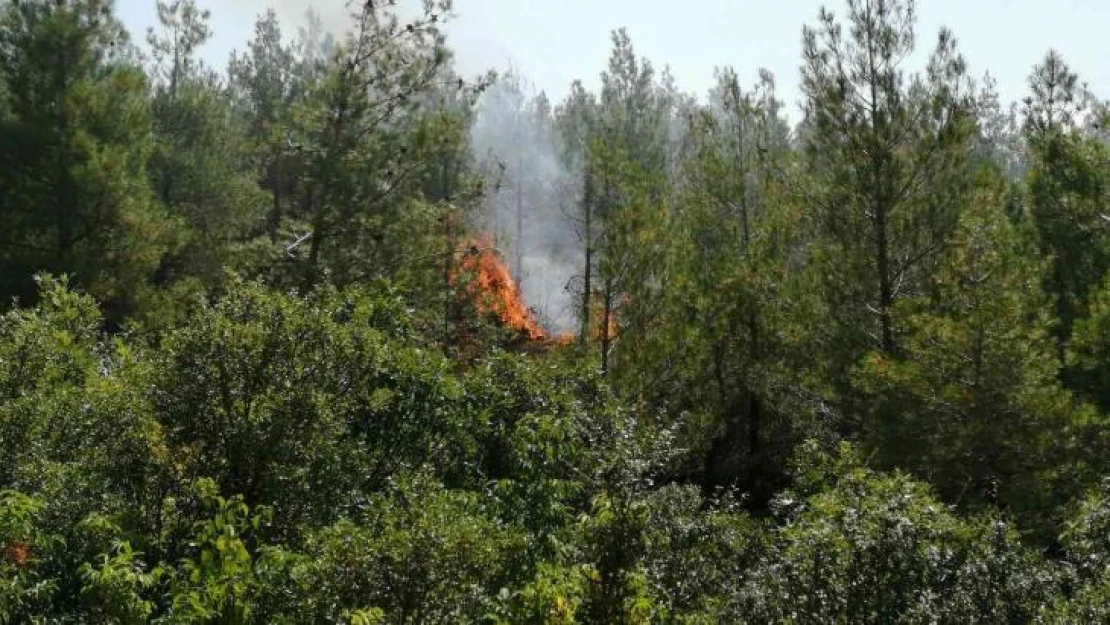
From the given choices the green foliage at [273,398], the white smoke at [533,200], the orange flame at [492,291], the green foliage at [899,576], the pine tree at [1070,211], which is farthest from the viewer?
the white smoke at [533,200]

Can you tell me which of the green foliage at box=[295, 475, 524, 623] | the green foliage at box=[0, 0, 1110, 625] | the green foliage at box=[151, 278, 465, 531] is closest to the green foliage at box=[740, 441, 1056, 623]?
the green foliage at box=[0, 0, 1110, 625]

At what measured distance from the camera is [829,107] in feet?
51.5

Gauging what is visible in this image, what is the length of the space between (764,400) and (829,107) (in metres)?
5.93

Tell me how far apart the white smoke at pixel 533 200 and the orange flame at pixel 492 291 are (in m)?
5.80

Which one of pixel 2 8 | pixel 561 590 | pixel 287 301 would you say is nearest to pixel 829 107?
pixel 287 301

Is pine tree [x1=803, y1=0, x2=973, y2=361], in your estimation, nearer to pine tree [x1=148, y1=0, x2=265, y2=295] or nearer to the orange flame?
the orange flame

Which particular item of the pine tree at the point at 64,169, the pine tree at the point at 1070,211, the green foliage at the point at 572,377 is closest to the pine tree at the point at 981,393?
the green foliage at the point at 572,377

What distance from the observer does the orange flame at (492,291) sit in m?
24.3

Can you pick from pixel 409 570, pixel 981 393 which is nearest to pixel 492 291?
pixel 981 393

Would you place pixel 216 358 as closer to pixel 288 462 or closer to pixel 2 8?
pixel 288 462

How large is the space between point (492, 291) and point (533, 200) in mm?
64798

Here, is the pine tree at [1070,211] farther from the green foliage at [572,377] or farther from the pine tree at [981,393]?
the pine tree at [981,393]

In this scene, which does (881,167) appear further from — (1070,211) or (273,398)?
(273,398)

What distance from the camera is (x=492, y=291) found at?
2778cm
